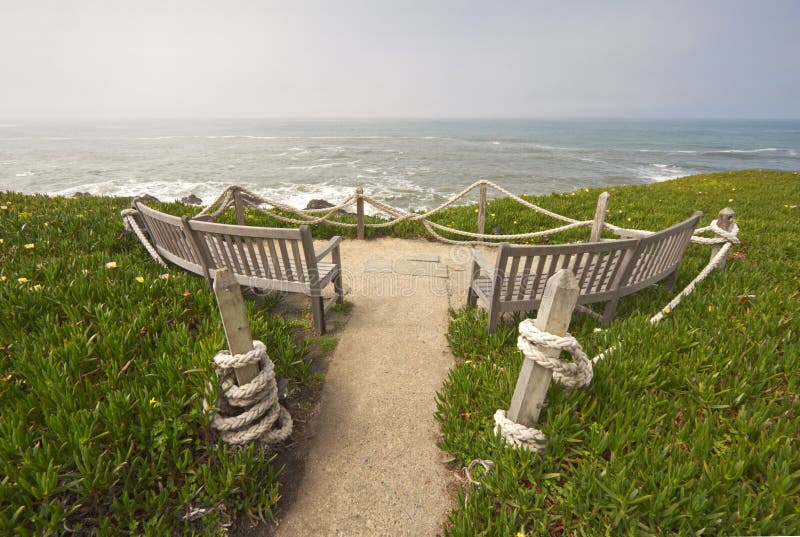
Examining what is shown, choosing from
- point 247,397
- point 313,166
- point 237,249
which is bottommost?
point 313,166

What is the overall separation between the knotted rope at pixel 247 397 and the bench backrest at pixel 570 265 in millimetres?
2070

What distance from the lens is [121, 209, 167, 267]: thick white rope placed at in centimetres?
437

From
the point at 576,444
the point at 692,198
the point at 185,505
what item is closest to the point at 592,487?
the point at 576,444

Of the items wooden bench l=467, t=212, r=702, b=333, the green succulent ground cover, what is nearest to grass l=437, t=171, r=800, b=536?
the green succulent ground cover

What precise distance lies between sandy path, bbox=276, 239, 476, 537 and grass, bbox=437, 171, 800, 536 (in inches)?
9.1

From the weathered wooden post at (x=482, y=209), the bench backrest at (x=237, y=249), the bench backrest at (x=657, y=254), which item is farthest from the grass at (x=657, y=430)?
the weathered wooden post at (x=482, y=209)

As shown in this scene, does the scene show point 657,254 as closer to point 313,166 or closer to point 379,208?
point 379,208

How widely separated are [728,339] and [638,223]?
6.22 meters

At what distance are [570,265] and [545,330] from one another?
187 cm

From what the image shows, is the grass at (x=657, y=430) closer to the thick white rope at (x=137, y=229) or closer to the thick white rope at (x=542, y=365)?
the thick white rope at (x=542, y=365)

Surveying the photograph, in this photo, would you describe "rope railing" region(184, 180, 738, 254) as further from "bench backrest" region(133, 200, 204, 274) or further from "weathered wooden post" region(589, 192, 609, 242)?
"bench backrest" region(133, 200, 204, 274)

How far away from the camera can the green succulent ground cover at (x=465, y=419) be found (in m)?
1.71

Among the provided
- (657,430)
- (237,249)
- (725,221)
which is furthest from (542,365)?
(725,221)

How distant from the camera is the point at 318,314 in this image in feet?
13.0
